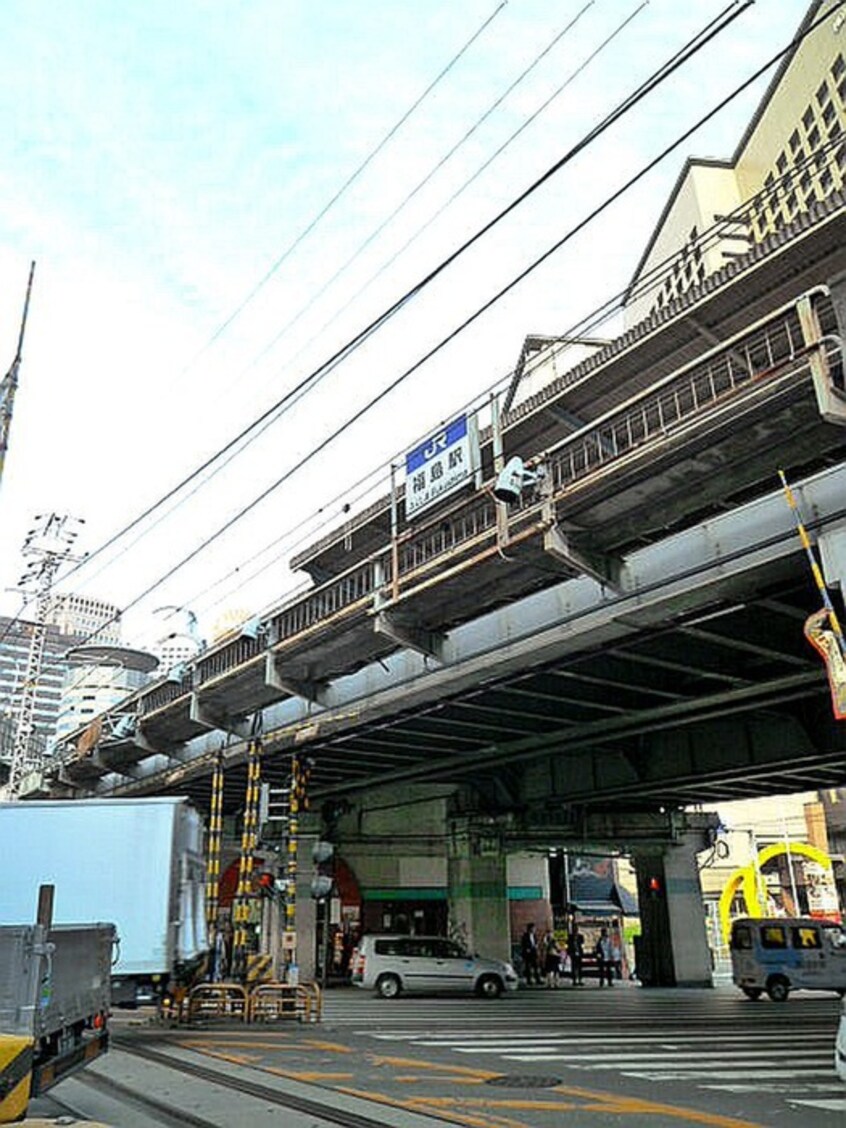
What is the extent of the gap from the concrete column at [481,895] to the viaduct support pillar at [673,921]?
574cm

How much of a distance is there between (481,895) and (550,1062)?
22.1 m

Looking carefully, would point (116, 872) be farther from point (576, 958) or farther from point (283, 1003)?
point (576, 958)

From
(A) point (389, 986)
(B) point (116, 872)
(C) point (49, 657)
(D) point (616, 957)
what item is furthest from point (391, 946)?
(C) point (49, 657)

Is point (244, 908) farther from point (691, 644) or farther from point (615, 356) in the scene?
point (615, 356)

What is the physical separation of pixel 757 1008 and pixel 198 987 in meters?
14.1

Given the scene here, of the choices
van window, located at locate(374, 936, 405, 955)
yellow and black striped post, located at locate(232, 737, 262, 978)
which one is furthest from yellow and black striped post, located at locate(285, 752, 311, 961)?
van window, located at locate(374, 936, 405, 955)

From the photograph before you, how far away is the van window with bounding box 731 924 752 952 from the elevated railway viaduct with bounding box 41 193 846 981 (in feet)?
13.3

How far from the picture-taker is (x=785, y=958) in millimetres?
26594

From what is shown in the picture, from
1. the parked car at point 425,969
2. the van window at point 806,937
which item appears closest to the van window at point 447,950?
the parked car at point 425,969

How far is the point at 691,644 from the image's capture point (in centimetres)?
1681

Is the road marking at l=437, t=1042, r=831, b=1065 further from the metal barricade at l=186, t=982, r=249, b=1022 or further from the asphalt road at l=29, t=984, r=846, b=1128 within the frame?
the metal barricade at l=186, t=982, r=249, b=1022

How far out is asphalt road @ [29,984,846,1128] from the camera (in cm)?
806

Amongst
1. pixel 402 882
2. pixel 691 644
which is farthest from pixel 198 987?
pixel 402 882

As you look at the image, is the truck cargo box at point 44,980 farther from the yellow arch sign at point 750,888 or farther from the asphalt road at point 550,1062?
the yellow arch sign at point 750,888
